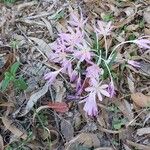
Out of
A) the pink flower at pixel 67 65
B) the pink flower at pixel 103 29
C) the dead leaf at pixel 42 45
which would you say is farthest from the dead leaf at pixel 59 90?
the pink flower at pixel 103 29

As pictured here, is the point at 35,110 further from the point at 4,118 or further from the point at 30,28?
the point at 30,28

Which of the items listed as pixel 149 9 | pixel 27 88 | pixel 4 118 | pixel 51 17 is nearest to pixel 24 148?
pixel 4 118

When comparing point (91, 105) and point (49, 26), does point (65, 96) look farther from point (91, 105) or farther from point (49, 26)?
point (49, 26)

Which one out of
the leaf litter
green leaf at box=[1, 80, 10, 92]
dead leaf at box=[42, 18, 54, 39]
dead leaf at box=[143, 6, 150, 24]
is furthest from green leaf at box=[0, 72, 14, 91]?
dead leaf at box=[143, 6, 150, 24]

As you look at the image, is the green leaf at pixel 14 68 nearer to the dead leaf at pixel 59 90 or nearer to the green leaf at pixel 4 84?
the green leaf at pixel 4 84

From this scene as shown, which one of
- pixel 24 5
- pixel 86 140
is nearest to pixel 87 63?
pixel 86 140

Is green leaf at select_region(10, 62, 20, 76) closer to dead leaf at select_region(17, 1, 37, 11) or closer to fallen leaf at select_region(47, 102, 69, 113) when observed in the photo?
fallen leaf at select_region(47, 102, 69, 113)
